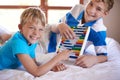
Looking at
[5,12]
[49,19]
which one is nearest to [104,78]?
[49,19]

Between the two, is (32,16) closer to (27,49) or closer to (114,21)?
(27,49)

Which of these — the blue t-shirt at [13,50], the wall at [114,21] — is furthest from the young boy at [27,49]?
the wall at [114,21]

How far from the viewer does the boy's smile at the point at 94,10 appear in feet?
4.87

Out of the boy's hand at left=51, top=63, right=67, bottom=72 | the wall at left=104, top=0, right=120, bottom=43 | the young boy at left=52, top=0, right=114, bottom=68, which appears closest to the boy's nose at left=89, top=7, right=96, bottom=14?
the young boy at left=52, top=0, right=114, bottom=68

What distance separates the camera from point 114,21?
264 cm

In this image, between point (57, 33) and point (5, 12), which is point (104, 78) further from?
point (5, 12)

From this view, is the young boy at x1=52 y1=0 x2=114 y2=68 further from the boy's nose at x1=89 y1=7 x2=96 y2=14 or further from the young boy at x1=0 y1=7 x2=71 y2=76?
the young boy at x1=0 y1=7 x2=71 y2=76

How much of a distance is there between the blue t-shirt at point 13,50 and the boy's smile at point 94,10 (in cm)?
45

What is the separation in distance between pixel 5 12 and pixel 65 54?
185 centimetres

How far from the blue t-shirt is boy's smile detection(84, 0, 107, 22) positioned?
452 millimetres

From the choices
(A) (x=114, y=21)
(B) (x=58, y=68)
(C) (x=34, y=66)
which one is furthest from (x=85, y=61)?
(A) (x=114, y=21)

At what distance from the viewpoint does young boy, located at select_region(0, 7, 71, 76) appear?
118cm

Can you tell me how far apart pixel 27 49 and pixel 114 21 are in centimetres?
161

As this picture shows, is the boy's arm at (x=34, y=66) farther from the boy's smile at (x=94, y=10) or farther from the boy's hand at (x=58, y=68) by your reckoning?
the boy's smile at (x=94, y=10)
